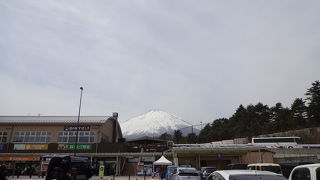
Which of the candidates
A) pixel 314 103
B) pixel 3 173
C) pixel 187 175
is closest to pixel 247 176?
pixel 3 173

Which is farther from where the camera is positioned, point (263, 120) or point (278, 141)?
point (263, 120)

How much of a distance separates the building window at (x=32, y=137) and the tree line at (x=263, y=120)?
46785 mm

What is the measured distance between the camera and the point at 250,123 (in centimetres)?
8144

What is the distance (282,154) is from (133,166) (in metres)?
21.7

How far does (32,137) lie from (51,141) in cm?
300

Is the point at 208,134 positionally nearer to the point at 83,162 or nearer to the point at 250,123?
the point at 250,123

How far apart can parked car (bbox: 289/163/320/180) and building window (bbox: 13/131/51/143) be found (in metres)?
42.7

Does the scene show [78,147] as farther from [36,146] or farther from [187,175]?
[187,175]

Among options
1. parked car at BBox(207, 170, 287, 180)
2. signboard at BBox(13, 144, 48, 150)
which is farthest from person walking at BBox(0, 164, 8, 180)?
signboard at BBox(13, 144, 48, 150)

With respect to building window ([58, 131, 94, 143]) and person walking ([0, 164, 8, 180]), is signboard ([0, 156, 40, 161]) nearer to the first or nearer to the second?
building window ([58, 131, 94, 143])

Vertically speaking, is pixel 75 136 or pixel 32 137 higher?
pixel 75 136

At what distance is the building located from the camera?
4378 centimetres

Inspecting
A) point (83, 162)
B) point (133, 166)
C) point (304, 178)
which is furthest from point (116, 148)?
point (304, 178)

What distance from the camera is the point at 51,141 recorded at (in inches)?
1778
